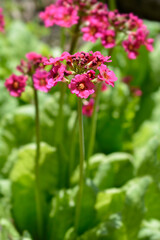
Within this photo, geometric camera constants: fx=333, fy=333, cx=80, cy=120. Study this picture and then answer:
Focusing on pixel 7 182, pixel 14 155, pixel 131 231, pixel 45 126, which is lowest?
pixel 131 231

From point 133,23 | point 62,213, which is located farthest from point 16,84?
point 62,213

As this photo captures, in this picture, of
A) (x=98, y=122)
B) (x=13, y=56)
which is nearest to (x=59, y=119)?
(x=98, y=122)

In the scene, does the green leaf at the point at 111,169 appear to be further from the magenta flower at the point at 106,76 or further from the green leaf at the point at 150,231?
the magenta flower at the point at 106,76

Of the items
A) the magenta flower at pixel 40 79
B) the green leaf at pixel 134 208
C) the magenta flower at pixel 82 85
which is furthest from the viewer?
the green leaf at pixel 134 208

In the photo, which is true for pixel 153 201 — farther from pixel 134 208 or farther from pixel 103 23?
pixel 103 23

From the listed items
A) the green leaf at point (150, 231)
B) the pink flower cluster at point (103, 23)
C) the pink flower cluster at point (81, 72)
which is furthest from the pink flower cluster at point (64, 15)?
the green leaf at point (150, 231)

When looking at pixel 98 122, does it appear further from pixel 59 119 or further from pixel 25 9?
pixel 25 9
